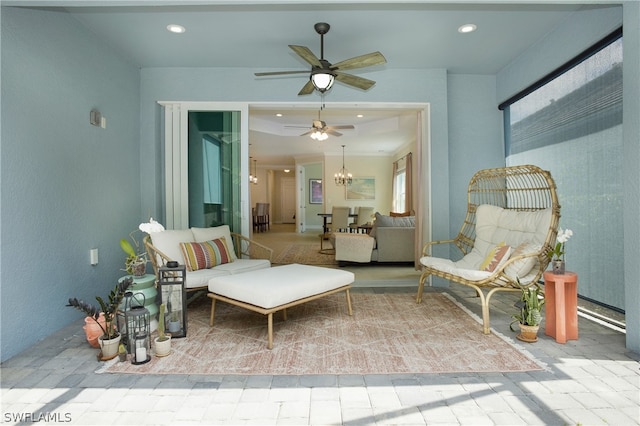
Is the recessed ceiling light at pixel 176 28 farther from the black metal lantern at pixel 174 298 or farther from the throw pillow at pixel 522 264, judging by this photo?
the throw pillow at pixel 522 264

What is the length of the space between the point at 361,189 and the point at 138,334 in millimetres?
8865

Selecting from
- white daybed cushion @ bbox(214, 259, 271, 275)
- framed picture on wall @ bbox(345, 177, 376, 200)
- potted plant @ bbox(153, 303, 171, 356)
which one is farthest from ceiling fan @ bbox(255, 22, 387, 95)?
framed picture on wall @ bbox(345, 177, 376, 200)

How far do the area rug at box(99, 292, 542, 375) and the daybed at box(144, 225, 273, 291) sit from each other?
0.38 m

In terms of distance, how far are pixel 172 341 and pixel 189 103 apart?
9.53 feet

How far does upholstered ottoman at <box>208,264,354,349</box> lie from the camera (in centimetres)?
237

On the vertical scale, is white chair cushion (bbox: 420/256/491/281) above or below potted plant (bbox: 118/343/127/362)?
above

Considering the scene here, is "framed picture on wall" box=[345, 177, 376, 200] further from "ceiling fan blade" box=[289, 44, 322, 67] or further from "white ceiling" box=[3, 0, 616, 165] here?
"ceiling fan blade" box=[289, 44, 322, 67]

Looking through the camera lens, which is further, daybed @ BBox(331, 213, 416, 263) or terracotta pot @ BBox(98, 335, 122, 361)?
daybed @ BBox(331, 213, 416, 263)

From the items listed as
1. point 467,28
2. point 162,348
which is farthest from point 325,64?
point 162,348

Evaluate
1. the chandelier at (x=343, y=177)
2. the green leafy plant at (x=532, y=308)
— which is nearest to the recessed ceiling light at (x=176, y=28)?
the green leafy plant at (x=532, y=308)

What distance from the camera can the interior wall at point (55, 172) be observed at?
2324mm

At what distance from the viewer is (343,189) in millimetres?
10523

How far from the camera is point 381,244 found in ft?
17.9

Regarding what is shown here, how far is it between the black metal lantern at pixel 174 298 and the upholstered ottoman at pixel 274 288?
0.24 m
